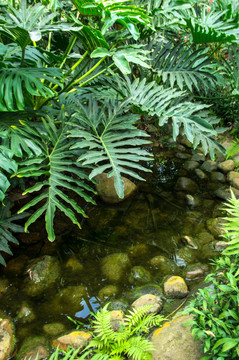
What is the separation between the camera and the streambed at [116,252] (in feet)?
5.73

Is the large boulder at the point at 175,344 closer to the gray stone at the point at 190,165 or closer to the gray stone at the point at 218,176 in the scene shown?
the gray stone at the point at 218,176

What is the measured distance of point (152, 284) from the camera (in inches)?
73.9

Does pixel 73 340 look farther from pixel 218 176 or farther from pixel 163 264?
pixel 218 176


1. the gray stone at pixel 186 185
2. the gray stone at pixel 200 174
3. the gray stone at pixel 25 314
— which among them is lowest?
the gray stone at pixel 25 314

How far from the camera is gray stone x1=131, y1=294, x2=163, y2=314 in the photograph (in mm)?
1662

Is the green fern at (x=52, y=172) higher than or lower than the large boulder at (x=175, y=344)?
higher

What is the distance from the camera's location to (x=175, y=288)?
5.83 ft

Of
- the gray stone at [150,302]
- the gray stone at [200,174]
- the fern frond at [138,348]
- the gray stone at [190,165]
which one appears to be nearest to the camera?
the fern frond at [138,348]

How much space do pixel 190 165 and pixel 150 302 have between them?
6.06 ft

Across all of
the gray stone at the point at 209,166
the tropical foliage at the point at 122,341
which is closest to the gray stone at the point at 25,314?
the tropical foliage at the point at 122,341

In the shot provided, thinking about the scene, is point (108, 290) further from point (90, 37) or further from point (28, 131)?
point (90, 37)

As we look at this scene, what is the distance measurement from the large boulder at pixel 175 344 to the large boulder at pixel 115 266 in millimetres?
537

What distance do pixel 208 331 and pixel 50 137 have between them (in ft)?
4.72

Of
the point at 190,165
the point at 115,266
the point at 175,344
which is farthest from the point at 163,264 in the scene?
the point at 190,165
